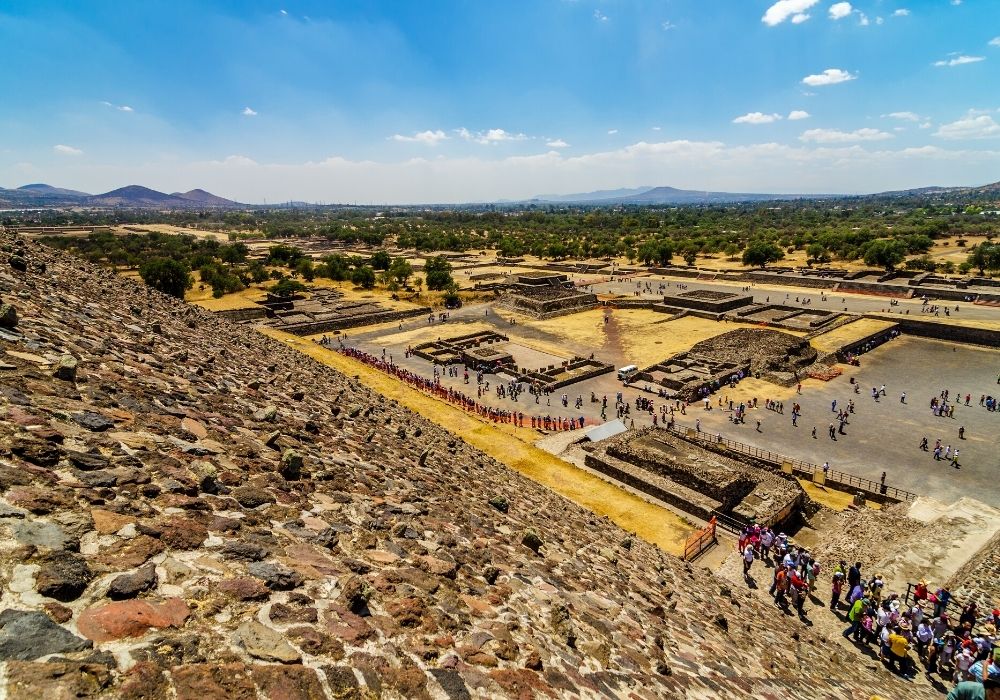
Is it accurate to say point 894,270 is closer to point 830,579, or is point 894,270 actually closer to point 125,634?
point 830,579

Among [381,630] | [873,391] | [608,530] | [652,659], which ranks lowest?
[873,391]

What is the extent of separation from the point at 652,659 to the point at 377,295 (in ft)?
209

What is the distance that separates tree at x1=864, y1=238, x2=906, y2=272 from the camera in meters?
68.4

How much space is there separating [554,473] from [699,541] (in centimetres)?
580

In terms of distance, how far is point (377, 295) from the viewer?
218 ft

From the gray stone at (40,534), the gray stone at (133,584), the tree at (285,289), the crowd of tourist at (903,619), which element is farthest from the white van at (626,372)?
the tree at (285,289)

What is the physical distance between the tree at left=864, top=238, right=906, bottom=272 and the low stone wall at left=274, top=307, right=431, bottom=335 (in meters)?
59.6

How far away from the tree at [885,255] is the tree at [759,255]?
11.8 m

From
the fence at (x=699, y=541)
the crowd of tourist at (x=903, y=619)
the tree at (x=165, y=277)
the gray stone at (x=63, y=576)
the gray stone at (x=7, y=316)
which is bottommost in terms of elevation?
the fence at (x=699, y=541)

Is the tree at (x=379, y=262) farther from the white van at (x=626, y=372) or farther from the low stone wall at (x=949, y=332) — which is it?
the low stone wall at (x=949, y=332)

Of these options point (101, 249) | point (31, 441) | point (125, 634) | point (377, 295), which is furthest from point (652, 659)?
point (101, 249)

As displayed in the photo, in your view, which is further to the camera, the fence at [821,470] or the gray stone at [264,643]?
the fence at [821,470]

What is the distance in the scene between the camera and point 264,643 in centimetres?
342

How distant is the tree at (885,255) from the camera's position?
224ft
